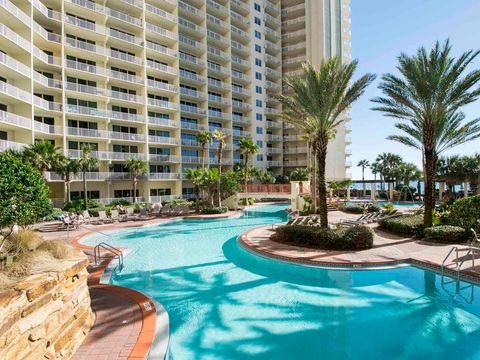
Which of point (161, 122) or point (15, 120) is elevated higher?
point (161, 122)

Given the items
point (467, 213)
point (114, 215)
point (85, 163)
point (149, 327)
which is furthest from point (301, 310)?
point (85, 163)

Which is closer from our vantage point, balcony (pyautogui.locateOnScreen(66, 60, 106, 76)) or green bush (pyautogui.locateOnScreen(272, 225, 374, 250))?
green bush (pyautogui.locateOnScreen(272, 225, 374, 250))

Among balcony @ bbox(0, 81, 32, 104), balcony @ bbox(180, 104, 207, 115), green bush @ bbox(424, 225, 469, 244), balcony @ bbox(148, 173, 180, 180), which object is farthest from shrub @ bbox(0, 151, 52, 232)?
balcony @ bbox(180, 104, 207, 115)

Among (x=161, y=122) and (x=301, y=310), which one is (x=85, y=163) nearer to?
(x=161, y=122)

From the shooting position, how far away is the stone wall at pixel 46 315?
13.3ft

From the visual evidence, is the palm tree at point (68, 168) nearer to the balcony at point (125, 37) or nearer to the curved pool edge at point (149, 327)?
the balcony at point (125, 37)

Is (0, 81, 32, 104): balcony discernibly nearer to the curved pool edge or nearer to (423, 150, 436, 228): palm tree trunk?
the curved pool edge

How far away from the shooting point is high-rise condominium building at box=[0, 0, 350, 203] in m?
29.4

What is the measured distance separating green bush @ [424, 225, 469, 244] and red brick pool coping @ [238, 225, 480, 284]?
660mm

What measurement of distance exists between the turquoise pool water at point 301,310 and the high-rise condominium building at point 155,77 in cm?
1796

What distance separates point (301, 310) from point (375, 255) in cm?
593

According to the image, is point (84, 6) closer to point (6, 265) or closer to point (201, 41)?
point (201, 41)

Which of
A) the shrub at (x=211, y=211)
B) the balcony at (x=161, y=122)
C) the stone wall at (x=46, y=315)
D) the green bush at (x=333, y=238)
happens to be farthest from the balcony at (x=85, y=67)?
the stone wall at (x=46, y=315)

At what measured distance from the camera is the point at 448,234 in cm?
1405
